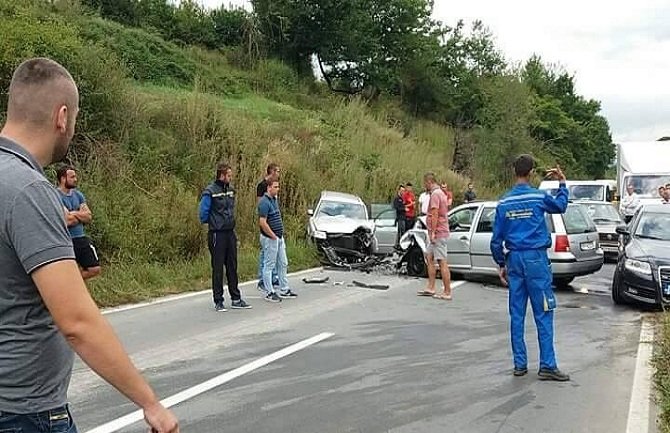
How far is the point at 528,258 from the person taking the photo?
6980 mm

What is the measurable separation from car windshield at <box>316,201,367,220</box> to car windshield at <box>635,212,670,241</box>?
24.8 ft

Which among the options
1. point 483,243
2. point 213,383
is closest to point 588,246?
point 483,243

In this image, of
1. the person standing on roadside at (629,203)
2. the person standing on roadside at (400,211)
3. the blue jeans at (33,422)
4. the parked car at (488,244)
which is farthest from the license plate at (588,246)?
the blue jeans at (33,422)

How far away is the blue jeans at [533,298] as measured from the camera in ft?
22.7

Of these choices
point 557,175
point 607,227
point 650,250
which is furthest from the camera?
point 607,227

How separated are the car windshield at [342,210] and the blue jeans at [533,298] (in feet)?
37.2

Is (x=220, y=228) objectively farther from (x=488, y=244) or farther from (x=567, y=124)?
(x=567, y=124)

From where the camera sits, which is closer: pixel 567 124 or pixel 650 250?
pixel 650 250

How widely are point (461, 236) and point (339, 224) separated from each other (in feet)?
12.8

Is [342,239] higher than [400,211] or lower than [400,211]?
lower

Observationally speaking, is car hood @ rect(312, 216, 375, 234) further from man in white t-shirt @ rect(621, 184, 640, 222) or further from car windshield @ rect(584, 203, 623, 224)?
man in white t-shirt @ rect(621, 184, 640, 222)

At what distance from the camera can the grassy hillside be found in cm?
1377

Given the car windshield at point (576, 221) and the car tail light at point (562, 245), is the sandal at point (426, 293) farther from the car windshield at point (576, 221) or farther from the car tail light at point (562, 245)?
the car windshield at point (576, 221)

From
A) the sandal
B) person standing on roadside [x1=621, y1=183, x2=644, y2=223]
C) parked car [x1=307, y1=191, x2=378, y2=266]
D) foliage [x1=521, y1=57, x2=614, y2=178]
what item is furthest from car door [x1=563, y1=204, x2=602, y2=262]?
foliage [x1=521, y1=57, x2=614, y2=178]
